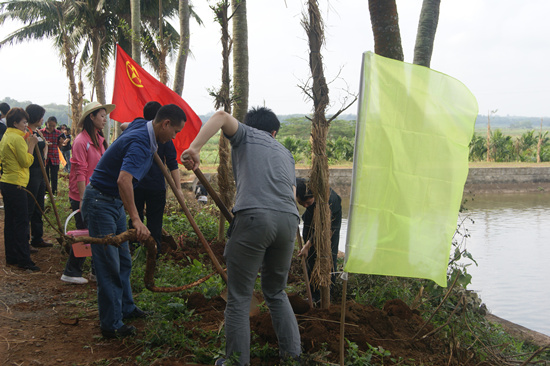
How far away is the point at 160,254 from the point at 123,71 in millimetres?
2655

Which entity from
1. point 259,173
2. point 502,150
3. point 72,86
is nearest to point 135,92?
point 259,173

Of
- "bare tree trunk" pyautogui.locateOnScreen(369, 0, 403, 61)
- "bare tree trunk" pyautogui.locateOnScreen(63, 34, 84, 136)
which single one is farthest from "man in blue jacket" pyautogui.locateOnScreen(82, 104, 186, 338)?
"bare tree trunk" pyautogui.locateOnScreen(63, 34, 84, 136)

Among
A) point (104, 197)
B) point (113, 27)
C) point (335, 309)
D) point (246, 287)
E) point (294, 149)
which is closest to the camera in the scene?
point (246, 287)

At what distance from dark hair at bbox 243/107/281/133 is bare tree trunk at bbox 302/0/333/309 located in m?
0.72

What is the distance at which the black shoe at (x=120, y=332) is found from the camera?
367 cm

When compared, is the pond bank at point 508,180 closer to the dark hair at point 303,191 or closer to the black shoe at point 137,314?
the dark hair at point 303,191

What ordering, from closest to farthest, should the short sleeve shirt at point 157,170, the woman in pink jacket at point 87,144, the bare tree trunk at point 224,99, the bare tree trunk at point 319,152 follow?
the bare tree trunk at point 319,152, the woman in pink jacket at point 87,144, the short sleeve shirt at point 157,170, the bare tree trunk at point 224,99

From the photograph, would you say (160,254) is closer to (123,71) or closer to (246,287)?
(123,71)

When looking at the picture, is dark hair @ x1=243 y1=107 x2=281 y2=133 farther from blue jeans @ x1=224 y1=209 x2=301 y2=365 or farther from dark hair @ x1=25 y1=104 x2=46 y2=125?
dark hair @ x1=25 y1=104 x2=46 y2=125

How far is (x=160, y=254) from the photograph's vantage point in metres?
6.11

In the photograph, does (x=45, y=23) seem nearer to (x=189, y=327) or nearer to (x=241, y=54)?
(x=241, y=54)

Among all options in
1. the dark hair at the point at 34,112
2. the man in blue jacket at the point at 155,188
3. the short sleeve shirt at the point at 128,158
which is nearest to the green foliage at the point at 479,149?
the man in blue jacket at the point at 155,188

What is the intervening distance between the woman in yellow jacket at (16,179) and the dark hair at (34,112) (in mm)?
98

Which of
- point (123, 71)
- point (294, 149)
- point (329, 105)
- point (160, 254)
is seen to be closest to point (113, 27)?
point (294, 149)
